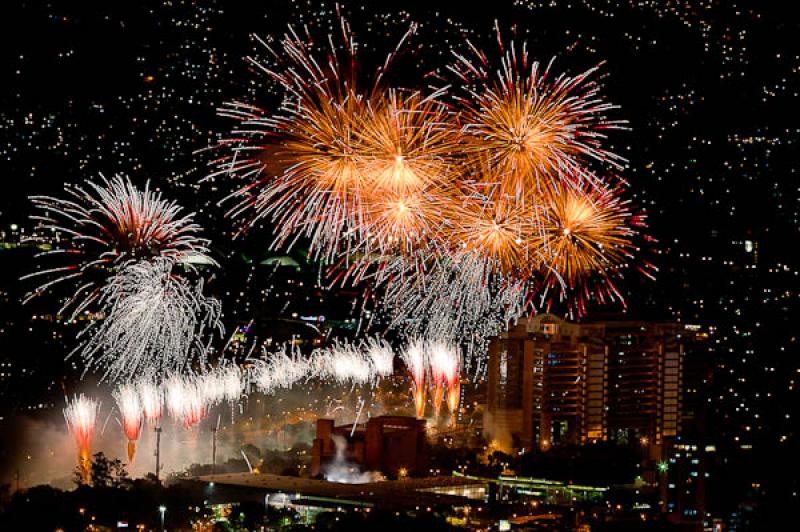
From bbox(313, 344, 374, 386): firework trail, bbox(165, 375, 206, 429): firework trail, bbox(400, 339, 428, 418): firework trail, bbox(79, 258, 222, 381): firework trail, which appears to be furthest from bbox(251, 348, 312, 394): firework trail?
bbox(79, 258, 222, 381): firework trail

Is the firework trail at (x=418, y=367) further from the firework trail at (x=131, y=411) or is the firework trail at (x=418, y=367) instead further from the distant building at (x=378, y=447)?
the firework trail at (x=131, y=411)

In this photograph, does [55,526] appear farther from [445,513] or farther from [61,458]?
[61,458]

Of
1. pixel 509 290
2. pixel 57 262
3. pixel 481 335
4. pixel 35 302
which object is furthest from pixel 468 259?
pixel 57 262

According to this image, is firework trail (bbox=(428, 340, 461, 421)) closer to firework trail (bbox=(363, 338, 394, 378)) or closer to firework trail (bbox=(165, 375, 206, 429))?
firework trail (bbox=(363, 338, 394, 378))

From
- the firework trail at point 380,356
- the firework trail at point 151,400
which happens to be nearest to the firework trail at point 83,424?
the firework trail at point 151,400

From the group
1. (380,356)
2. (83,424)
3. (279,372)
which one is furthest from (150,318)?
(380,356)
